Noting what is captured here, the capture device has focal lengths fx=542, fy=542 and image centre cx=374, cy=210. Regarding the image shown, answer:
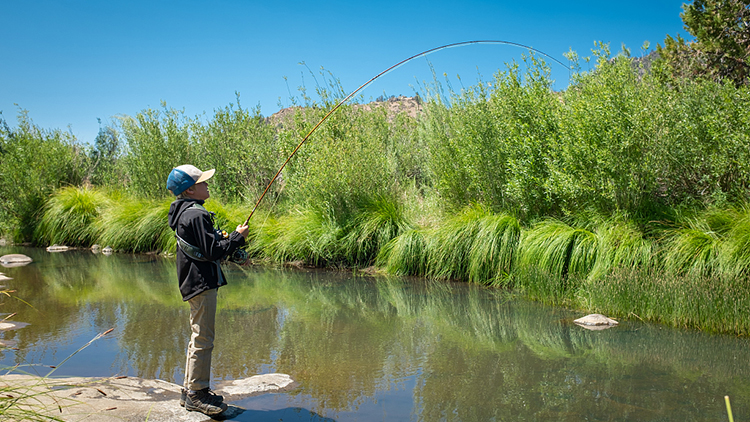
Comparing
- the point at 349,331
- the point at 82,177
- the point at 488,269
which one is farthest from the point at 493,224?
the point at 82,177

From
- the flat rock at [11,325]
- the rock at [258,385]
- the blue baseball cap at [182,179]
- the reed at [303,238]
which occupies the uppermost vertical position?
the blue baseball cap at [182,179]

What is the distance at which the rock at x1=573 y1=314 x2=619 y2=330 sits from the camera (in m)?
7.15

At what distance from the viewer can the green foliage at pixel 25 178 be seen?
61.3ft

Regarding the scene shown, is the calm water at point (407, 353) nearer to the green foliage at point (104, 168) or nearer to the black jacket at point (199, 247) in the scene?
the black jacket at point (199, 247)

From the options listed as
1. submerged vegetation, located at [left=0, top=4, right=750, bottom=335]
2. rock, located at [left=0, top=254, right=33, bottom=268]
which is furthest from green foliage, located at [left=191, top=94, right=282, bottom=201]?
rock, located at [left=0, top=254, right=33, bottom=268]

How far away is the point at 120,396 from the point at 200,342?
0.87 metres


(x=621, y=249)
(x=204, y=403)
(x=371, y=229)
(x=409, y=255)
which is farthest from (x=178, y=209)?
(x=371, y=229)

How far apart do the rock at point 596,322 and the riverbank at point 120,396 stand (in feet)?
13.5

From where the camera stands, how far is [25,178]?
18656 millimetres

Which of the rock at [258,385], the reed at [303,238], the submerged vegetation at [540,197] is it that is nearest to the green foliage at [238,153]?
the submerged vegetation at [540,197]

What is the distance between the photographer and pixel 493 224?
10.3m

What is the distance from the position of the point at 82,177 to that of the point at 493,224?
707 inches

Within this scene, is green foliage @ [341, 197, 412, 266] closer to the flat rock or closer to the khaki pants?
the flat rock

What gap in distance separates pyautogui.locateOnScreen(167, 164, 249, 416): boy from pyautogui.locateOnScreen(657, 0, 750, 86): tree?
355 inches
